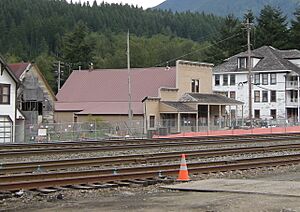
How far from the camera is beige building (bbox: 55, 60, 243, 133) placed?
60.0 m

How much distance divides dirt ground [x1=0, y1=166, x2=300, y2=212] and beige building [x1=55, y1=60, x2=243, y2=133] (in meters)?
40.5

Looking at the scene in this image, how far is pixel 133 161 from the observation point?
22.8m

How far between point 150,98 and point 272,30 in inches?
2355

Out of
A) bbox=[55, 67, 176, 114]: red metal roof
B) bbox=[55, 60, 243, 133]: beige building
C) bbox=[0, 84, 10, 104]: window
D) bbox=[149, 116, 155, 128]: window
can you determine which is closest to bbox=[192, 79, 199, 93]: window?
bbox=[55, 60, 243, 133]: beige building

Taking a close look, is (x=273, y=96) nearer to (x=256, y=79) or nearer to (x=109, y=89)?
(x=256, y=79)

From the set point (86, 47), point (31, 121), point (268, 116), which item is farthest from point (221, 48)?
point (31, 121)

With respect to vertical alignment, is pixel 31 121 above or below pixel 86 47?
below

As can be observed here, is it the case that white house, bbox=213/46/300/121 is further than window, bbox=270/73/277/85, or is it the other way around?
window, bbox=270/73/277/85

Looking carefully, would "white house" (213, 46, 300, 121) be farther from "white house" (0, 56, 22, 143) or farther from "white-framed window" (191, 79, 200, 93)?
"white house" (0, 56, 22, 143)

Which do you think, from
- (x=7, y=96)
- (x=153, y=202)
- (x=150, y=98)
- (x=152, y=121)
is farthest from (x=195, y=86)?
(x=153, y=202)

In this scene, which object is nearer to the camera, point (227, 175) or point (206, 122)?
point (227, 175)

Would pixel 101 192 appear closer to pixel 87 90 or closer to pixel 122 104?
pixel 122 104

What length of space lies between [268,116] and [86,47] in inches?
1708

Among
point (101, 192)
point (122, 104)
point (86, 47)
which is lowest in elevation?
point (101, 192)
